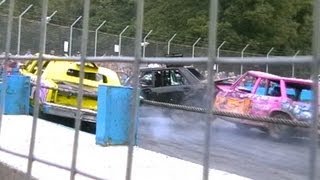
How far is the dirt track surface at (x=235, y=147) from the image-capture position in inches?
116

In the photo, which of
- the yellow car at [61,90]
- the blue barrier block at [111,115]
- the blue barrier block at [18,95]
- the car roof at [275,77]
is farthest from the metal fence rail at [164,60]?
the blue barrier block at [18,95]

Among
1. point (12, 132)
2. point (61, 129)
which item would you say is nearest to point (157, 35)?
point (61, 129)

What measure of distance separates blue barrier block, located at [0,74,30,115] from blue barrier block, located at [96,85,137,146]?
13.1 feet

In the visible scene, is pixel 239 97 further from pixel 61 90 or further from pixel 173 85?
pixel 61 90

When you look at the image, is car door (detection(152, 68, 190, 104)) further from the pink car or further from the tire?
the tire

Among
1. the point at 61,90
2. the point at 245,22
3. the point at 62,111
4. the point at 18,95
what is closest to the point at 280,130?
the point at 245,22

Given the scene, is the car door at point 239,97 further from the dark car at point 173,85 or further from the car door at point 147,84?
the car door at point 147,84

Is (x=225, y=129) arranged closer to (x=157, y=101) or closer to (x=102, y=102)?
(x=157, y=101)

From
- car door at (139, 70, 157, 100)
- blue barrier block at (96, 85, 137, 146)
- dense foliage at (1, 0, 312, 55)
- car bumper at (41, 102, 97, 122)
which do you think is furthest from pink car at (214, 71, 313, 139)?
blue barrier block at (96, 85, 137, 146)

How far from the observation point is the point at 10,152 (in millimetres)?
6160

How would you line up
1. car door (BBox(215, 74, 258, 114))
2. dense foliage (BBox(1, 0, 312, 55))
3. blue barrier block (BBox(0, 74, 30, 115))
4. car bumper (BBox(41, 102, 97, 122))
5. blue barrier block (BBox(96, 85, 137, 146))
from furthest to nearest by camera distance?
blue barrier block (BBox(0, 74, 30, 115)) < blue barrier block (BBox(96, 85, 137, 146)) < car bumper (BBox(41, 102, 97, 122)) < car door (BBox(215, 74, 258, 114)) < dense foliage (BBox(1, 0, 312, 55))

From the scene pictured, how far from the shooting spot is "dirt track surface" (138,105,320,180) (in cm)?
294

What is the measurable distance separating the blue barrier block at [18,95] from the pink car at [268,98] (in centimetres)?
896

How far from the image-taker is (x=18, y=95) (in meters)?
12.5
